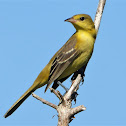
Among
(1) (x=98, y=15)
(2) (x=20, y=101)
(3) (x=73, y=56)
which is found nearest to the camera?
(3) (x=73, y=56)

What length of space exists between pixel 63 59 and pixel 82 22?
51.7 inches

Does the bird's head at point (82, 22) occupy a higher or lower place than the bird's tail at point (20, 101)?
higher

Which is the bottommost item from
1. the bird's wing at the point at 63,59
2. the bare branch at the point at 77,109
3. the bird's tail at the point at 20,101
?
the bare branch at the point at 77,109

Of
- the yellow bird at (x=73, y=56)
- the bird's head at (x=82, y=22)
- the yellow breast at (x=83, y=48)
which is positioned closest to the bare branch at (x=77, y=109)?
the yellow bird at (x=73, y=56)

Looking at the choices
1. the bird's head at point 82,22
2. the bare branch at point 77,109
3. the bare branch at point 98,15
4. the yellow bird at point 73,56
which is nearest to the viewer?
the bare branch at point 77,109

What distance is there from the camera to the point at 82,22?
9.86 meters

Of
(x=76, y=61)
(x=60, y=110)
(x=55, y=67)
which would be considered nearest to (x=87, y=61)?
(x=76, y=61)

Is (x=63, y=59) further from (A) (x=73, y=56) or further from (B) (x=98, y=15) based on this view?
(B) (x=98, y=15)

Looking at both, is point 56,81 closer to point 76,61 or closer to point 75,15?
point 76,61

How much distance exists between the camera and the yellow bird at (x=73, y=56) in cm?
990

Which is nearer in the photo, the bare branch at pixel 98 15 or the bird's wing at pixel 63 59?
the bird's wing at pixel 63 59

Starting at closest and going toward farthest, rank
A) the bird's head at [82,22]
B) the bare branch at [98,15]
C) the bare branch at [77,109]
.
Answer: the bare branch at [77,109] < the bird's head at [82,22] < the bare branch at [98,15]

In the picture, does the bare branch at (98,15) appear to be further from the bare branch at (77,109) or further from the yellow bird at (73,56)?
the bare branch at (77,109)

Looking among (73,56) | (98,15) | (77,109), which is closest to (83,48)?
(73,56)
